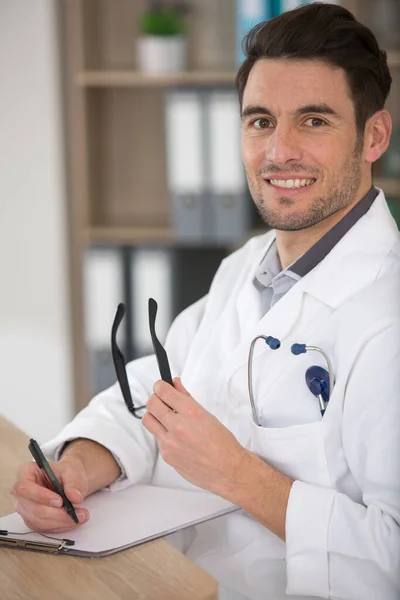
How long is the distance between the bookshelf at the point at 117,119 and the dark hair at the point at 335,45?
151 centimetres

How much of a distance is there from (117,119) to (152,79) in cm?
30

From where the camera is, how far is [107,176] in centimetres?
325

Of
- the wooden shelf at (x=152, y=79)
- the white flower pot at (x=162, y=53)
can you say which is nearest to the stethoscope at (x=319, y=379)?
the wooden shelf at (x=152, y=79)

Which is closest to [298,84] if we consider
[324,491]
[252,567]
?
[324,491]

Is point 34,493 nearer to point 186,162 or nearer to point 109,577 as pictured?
point 109,577

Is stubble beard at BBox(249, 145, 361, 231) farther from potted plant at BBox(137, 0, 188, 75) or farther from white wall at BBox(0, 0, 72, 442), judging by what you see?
white wall at BBox(0, 0, 72, 442)

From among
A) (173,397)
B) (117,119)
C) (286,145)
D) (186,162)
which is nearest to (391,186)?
(186,162)

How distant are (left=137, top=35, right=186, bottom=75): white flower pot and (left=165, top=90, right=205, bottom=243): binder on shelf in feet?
0.39

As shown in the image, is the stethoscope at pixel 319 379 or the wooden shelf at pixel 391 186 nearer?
the stethoscope at pixel 319 379

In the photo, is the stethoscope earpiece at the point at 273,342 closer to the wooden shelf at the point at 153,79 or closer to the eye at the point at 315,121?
the eye at the point at 315,121

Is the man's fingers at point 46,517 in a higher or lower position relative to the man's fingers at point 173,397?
lower

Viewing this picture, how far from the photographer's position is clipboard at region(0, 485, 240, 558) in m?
1.13

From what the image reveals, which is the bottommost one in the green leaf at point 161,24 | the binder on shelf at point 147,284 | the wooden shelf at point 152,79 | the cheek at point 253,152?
the binder on shelf at point 147,284

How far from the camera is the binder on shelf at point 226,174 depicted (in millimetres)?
2787
